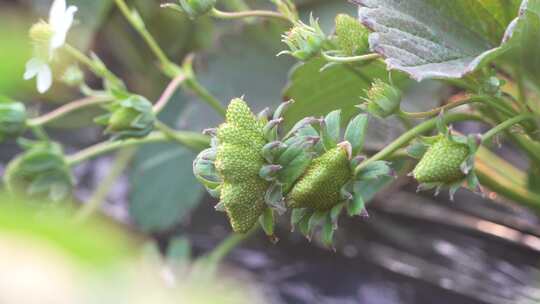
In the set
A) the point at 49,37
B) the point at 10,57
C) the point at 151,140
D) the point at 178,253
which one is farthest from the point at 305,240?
the point at 10,57

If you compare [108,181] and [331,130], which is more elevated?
[331,130]

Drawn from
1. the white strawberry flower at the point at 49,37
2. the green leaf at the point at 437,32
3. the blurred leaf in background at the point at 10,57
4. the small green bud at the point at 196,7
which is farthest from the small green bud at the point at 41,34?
the blurred leaf in background at the point at 10,57

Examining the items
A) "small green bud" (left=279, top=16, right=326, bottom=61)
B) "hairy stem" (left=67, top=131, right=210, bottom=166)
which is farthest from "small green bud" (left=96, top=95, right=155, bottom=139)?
"small green bud" (left=279, top=16, right=326, bottom=61)

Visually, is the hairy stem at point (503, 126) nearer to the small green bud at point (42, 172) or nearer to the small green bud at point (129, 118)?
the small green bud at point (129, 118)

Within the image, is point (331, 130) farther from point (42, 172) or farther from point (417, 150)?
point (42, 172)

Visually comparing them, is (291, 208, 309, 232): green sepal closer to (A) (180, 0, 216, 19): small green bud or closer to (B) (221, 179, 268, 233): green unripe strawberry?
(B) (221, 179, 268, 233): green unripe strawberry

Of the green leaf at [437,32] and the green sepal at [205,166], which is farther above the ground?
the green leaf at [437,32]

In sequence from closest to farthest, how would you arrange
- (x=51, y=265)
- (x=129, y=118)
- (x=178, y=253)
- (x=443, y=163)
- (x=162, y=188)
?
(x=51, y=265) < (x=443, y=163) < (x=129, y=118) < (x=178, y=253) < (x=162, y=188)
